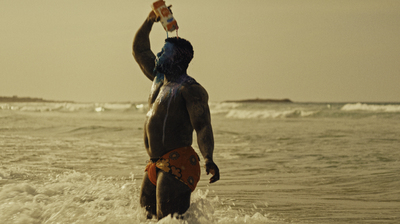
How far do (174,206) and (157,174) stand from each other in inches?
10.9

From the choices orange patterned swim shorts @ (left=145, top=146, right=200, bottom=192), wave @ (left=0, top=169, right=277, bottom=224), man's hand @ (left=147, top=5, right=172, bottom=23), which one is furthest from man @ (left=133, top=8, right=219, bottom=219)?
man's hand @ (left=147, top=5, right=172, bottom=23)

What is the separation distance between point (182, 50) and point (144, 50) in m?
0.63

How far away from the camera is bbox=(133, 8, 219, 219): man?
301 cm

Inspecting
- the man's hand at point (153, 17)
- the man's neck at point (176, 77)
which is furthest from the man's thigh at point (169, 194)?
the man's hand at point (153, 17)

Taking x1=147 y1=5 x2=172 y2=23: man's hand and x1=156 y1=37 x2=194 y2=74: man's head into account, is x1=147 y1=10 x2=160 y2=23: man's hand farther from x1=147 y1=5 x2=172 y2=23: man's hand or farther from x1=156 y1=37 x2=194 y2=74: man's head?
x1=156 y1=37 x2=194 y2=74: man's head

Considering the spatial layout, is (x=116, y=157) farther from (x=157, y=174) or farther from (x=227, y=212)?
(x=157, y=174)

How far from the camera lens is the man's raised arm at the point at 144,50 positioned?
3613 mm

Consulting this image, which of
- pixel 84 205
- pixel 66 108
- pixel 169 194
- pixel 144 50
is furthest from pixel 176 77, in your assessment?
pixel 66 108

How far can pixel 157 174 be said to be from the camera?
3125mm

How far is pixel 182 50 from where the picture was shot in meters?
3.16

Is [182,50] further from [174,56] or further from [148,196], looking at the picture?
[148,196]

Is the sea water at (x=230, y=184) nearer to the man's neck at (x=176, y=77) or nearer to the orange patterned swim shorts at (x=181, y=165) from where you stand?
the orange patterned swim shorts at (x=181, y=165)

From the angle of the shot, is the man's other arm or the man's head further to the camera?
the man's head

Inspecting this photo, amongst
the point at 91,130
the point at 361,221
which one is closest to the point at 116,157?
the point at 361,221
